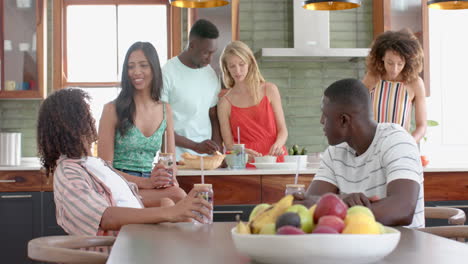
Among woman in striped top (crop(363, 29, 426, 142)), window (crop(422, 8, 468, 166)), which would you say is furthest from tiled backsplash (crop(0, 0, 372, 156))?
woman in striped top (crop(363, 29, 426, 142))

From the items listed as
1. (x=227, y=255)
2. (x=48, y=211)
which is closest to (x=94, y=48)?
(x=48, y=211)

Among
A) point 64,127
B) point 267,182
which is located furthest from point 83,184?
point 267,182

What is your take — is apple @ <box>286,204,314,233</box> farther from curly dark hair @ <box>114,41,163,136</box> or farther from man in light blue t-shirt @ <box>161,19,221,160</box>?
man in light blue t-shirt @ <box>161,19,221,160</box>

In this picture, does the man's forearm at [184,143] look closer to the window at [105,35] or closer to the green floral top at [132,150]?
the green floral top at [132,150]

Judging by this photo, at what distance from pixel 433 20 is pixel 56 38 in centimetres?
332

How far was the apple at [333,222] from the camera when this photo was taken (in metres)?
1.22

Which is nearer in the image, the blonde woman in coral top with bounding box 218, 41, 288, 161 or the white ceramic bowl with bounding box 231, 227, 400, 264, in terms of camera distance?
the white ceramic bowl with bounding box 231, 227, 400, 264

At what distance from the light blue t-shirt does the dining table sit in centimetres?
239

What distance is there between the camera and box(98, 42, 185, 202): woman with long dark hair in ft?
10.4

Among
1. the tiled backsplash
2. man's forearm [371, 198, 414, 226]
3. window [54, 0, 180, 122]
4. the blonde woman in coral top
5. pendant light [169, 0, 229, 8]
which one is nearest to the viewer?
man's forearm [371, 198, 414, 226]

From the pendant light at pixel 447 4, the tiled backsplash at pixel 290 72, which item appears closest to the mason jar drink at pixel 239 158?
the pendant light at pixel 447 4

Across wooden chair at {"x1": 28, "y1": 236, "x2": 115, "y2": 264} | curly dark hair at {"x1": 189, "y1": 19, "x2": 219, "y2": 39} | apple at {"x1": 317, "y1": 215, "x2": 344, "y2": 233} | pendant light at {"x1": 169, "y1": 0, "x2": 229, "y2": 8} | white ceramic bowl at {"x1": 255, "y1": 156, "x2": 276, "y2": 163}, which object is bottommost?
wooden chair at {"x1": 28, "y1": 236, "x2": 115, "y2": 264}

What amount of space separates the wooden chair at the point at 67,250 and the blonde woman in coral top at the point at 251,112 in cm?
227

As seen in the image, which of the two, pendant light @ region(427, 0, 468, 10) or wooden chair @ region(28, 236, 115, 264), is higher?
pendant light @ region(427, 0, 468, 10)
